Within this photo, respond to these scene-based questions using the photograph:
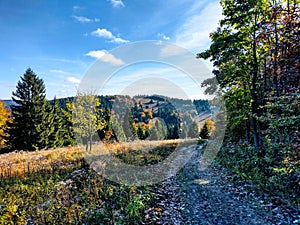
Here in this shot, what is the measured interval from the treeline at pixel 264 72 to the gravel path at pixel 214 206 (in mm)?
1057

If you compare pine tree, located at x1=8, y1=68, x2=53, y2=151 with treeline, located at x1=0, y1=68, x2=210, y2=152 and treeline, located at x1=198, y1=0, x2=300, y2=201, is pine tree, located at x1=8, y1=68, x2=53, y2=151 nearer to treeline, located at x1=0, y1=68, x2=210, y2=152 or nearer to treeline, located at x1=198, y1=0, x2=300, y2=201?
treeline, located at x1=0, y1=68, x2=210, y2=152

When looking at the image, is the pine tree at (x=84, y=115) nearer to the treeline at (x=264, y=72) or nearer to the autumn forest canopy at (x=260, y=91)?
the autumn forest canopy at (x=260, y=91)

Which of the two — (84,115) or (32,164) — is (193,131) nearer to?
(84,115)

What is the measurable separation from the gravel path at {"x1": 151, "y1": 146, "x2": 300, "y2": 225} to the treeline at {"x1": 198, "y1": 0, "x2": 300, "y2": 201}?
1.06m

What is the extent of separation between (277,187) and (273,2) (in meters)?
9.68

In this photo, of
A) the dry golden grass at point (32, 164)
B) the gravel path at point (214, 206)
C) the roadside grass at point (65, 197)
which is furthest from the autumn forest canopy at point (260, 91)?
the dry golden grass at point (32, 164)

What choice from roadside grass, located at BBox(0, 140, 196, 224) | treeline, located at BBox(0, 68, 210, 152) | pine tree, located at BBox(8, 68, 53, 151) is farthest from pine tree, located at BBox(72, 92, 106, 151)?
pine tree, located at BBox(8, 68, 53, 151)

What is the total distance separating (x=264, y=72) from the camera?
9945mm

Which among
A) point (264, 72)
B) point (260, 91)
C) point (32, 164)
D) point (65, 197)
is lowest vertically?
point (65, 197)

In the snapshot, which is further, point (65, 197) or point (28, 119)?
point (28, 119)

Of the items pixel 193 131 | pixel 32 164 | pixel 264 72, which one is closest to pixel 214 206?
pixel 264 72

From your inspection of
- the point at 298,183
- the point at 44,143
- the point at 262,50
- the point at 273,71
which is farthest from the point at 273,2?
the point at 44,143

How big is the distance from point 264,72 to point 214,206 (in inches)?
325

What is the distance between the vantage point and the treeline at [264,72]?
6.55m
